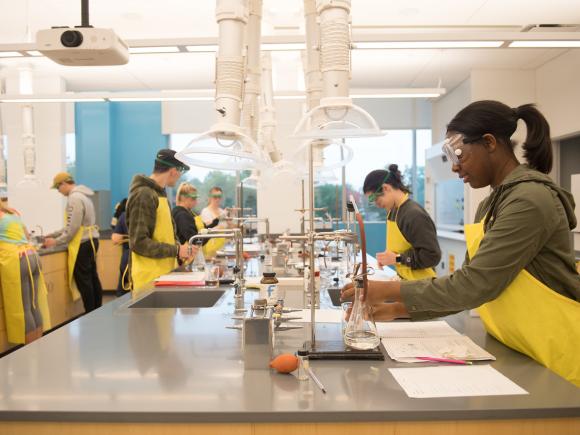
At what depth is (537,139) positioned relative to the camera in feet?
4.83

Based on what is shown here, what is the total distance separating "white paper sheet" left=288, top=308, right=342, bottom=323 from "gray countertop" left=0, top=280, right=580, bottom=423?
174mm

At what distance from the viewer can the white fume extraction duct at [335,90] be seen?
1.48m

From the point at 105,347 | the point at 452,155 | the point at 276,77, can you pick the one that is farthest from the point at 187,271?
the point at 276,77

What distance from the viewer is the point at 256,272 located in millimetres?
3277

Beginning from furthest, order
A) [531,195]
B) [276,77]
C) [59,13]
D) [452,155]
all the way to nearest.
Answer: [276,77], [59,13], [452,155], [531,195]

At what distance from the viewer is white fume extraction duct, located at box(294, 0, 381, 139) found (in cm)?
148

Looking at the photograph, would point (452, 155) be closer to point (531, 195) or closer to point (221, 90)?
point (531, 195)

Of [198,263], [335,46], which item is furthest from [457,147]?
[198,263]

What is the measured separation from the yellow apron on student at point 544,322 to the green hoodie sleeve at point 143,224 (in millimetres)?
2220

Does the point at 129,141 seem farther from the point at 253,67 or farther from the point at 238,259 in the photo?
the point at 238,259

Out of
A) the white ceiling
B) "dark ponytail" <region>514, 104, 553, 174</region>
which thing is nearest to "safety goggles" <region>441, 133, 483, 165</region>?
"dark ponytail" <region>514, 104, 553, 174</region>

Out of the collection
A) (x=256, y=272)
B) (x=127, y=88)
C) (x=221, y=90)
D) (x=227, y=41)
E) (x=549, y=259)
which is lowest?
(x=256, y=272)

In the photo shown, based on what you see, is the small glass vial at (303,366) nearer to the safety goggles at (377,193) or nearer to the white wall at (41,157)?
the safety goggles at (377,193)

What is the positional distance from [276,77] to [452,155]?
564 centimetres
